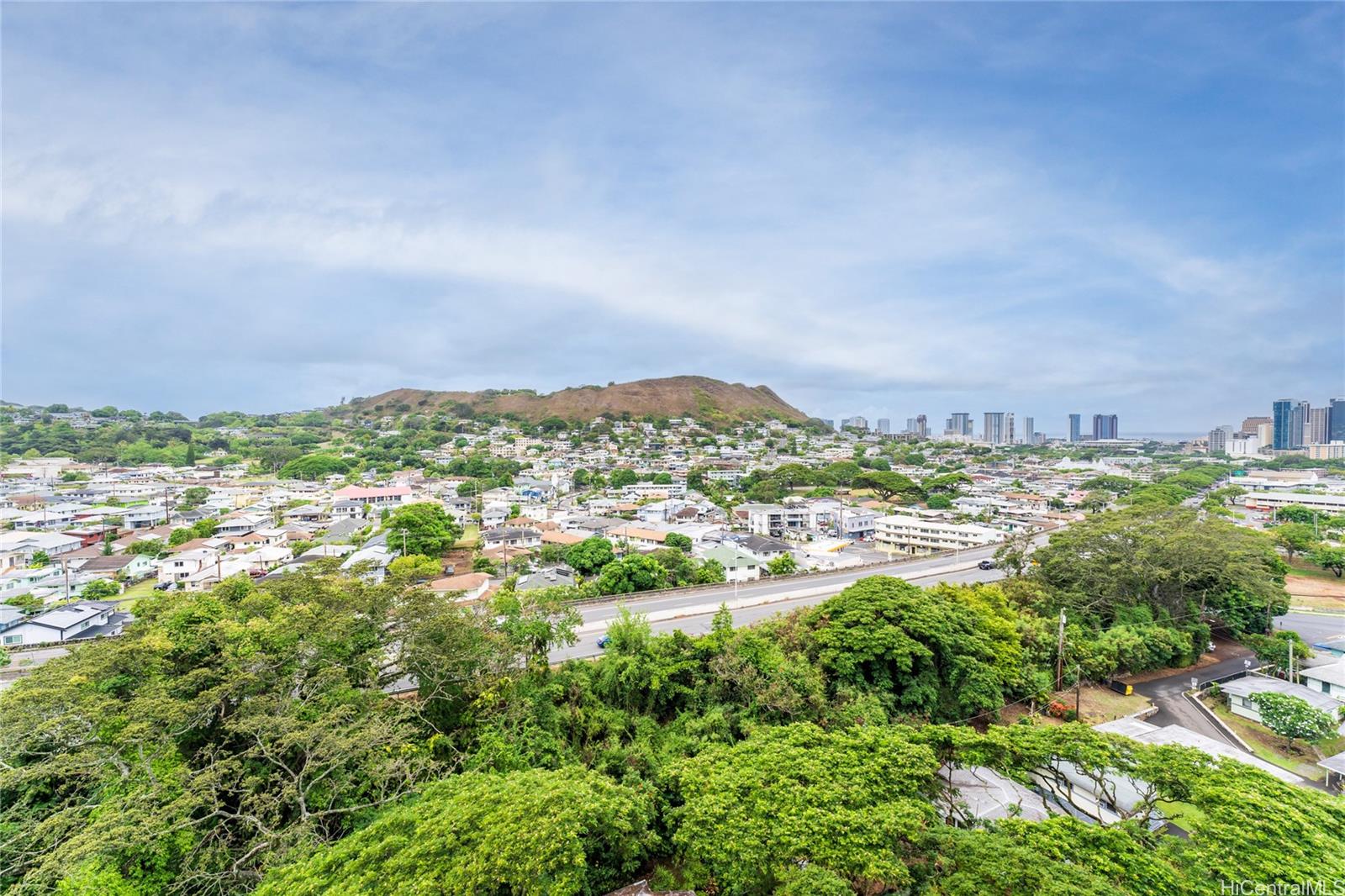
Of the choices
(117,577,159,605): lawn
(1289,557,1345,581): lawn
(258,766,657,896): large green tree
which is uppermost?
(258,766,657,896): large green tree

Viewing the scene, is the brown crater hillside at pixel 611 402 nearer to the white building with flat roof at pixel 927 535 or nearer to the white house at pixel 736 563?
the white building with flat roof at pixel 927 535

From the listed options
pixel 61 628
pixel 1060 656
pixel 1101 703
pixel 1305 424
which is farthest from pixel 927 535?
pixel 1305 424

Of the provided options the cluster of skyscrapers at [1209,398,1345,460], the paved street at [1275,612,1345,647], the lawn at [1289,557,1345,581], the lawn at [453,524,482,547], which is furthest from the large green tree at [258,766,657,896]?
the cluster of skyscrapers at [1209,398,1345,460]

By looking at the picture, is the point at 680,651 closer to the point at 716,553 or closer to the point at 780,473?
the point at 716,553

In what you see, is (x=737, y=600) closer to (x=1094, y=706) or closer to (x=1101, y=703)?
(x=1094, y=706)

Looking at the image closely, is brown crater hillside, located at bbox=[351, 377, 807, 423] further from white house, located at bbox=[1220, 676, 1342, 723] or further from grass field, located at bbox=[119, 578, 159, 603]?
white house, located at bbox=[1220, 676, 1342, 723]

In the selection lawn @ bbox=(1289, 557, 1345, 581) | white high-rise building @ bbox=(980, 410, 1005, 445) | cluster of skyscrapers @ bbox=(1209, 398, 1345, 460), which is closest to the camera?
lawn @ bbox=(1289, 557, 1345, 581)
